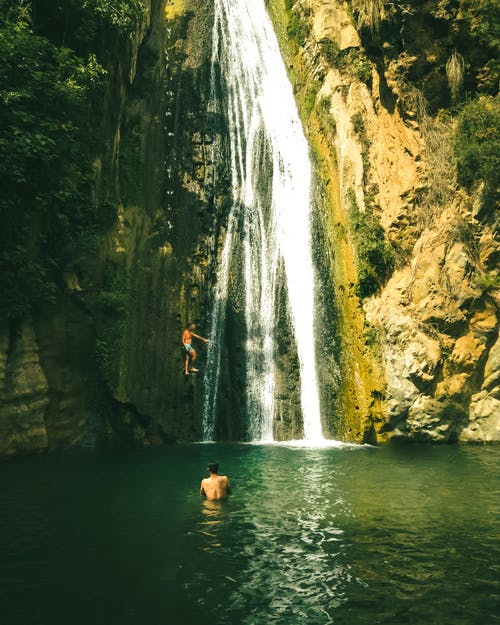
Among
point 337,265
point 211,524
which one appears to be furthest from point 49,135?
point 211,524

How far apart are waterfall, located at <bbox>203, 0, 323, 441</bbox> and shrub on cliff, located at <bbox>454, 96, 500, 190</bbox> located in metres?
5.48

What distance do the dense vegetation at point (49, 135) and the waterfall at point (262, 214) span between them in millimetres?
5276

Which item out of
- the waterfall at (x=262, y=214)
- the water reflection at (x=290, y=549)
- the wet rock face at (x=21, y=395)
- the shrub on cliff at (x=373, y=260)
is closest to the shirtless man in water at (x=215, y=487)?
the water reflection at (x=290, y=549)

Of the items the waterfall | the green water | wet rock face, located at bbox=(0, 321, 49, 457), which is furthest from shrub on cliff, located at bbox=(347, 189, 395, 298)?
wet rock face, located at bbox=(0, 321, 49, 457)

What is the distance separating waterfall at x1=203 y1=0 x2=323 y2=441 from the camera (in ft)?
60.6

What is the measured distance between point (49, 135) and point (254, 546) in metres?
11.7

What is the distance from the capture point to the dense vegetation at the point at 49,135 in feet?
44.5

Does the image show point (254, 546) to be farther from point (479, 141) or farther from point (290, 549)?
point (479, 141)

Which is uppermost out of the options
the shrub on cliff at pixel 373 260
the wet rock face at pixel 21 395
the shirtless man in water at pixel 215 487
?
the shrub on cliff at pixel 373 260

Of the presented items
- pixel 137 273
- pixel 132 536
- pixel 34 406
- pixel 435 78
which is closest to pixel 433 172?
pixel 435 78

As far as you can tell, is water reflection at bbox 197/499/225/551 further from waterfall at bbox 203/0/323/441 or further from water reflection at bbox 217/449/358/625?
waterfall at bbox 203/0/323/441

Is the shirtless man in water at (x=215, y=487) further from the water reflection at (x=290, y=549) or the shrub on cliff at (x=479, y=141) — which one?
the shrub on cliff at (x=479, y=141)

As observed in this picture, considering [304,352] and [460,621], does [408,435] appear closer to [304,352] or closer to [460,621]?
[304,352]

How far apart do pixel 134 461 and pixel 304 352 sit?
6.98 metres
